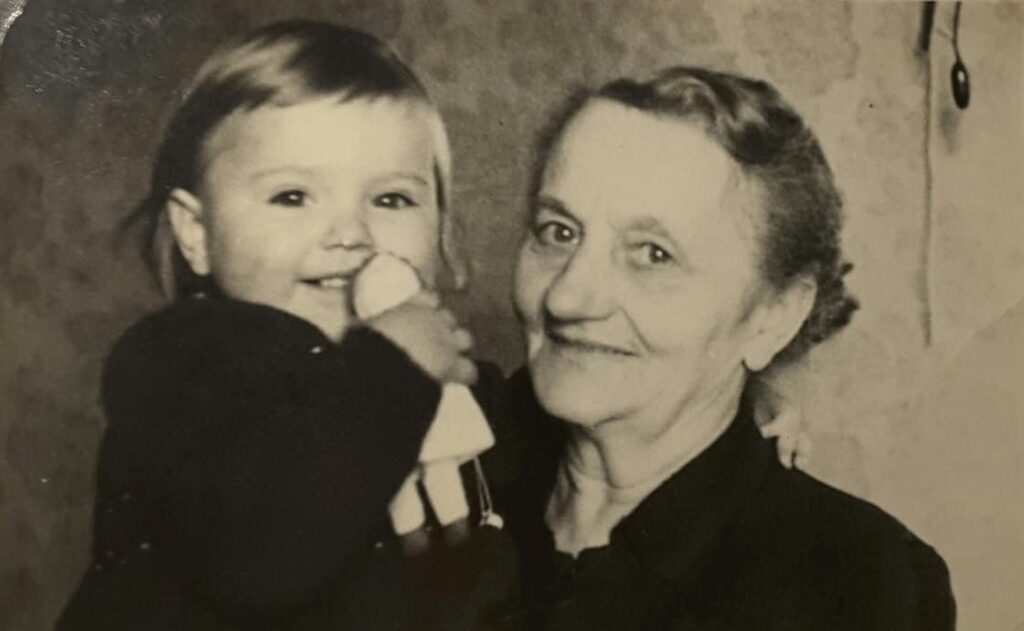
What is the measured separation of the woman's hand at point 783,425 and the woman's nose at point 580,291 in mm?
193

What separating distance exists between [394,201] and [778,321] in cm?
41

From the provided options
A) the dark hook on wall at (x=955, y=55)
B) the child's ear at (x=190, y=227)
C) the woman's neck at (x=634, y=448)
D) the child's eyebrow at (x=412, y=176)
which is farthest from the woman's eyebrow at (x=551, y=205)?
the dark hook on wall at (x=955, y=55)

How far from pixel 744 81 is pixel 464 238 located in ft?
1.10

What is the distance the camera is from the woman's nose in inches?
45.8

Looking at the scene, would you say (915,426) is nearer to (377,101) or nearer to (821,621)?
(821,621)

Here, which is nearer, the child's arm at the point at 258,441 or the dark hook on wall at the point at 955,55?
the child's arm at the point at 258,441

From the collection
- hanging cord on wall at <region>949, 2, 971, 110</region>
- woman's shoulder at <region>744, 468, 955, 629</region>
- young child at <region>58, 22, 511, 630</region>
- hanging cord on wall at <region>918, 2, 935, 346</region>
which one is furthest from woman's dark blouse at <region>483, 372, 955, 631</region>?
hanging cord on wall at <region>949, 2, 971, 110</region>

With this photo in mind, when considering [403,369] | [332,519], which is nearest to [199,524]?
[332,519]

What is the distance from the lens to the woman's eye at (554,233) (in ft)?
3.86

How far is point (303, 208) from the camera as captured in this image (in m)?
1.15

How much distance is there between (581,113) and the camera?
1194mm

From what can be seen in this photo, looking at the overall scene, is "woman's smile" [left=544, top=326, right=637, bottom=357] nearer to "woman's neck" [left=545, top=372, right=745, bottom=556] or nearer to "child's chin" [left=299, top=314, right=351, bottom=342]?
"woman's neck" [left=545, top=372, right=745, bottom=556]

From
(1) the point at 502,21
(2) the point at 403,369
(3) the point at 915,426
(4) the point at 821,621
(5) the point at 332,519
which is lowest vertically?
(4) the point at 821,621

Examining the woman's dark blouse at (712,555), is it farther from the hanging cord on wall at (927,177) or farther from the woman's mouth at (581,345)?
the hanging cord on wall at (927,177)
